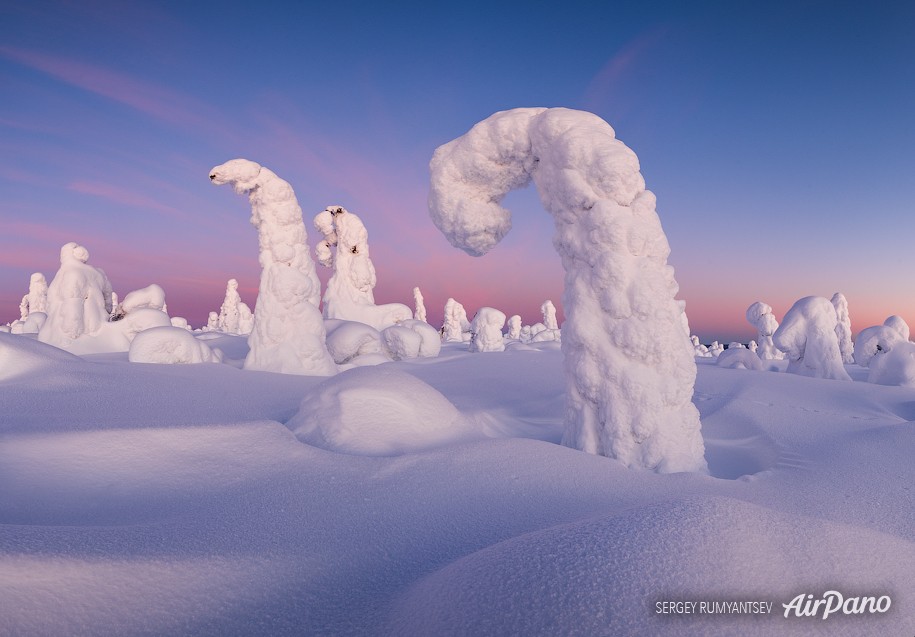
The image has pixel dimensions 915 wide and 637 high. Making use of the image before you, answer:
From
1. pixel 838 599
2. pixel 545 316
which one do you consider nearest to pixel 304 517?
pixel 838 599

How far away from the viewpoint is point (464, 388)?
20.9 ft

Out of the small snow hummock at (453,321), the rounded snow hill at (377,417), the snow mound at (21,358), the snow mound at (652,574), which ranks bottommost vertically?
the snow mound at (652,574)

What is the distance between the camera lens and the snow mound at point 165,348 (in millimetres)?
7535

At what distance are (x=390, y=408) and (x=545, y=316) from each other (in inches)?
1305

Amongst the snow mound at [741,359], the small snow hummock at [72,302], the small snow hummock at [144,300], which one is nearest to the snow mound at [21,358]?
the small snow hummock at [72,302]

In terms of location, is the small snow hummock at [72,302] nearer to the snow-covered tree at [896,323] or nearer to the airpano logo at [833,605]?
the airpano logo at [833,605]

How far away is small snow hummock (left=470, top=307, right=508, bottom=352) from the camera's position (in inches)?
689

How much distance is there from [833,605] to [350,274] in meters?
14.2

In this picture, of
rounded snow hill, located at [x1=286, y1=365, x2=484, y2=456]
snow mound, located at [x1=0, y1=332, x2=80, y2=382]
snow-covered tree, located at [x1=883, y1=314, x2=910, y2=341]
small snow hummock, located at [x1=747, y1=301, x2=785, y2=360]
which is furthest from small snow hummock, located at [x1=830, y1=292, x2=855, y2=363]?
snow mound, located at [x1=0, y1=332, x2=80, y2=382]

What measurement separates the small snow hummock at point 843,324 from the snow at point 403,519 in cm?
2137

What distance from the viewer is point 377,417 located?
135 inches

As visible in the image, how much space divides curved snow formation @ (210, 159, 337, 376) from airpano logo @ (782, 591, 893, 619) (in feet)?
24.0

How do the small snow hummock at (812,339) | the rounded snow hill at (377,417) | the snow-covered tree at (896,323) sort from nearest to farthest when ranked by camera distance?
the rounded snow hill at (377,417), the small snow hummock at (812,339), the snow-covered tree at (896,323)

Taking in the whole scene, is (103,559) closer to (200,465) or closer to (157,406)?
(200,465)
